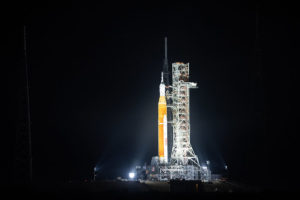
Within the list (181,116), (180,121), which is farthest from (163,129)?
(181,116)

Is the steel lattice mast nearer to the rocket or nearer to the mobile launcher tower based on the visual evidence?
the mobile launcher tower

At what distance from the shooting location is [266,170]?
168 feet

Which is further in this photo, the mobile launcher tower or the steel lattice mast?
the steel lattice mast

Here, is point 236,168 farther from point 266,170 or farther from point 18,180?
point 18,180

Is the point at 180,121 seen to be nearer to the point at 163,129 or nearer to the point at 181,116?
the point at 181,116

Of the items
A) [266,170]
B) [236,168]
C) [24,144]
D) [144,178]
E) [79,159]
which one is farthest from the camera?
[79,159]

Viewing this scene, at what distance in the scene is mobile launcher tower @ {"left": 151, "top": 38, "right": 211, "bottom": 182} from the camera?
46750 mm

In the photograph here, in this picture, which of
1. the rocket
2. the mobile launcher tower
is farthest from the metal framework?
the rocket

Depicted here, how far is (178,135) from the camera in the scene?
47750mm

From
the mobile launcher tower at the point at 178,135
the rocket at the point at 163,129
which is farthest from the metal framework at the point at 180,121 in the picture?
the rocket at the point at 163,129

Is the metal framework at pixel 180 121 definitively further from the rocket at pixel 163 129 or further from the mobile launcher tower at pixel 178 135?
the rocket at pixel 163 129

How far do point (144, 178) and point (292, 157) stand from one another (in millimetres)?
19701

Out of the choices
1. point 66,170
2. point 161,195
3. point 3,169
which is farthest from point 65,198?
point 66,170

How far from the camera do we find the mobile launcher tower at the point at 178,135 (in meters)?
46.8
